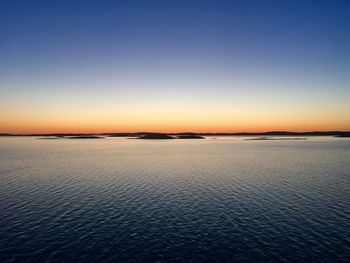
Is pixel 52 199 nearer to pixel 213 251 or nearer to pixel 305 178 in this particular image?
pixel 213 251

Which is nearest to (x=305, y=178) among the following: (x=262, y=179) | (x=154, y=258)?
(x=262, y=179)

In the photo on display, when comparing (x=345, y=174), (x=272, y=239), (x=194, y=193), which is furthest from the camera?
(x=345, y=174)

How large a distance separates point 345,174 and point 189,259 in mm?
58890

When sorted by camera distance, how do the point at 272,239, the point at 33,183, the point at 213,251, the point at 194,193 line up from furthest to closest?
the point at 33,183 → the point at 194,193 → the point at 272,239 → the point at 213,251

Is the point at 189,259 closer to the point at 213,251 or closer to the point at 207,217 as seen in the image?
the point at 213,251

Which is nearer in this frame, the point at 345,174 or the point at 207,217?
the point at 207,217

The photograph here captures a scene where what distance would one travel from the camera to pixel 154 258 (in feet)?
76.5

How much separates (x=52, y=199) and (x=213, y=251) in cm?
2937

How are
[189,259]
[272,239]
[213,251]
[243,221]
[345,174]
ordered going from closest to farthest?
[189,259] → [213,251] → [272,239] → [243,221] → [345,174]

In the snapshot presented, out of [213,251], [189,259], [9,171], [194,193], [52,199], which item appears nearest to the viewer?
[189,259]

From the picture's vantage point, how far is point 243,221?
107 feet

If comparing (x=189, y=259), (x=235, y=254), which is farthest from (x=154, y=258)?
(x=235, y=254)

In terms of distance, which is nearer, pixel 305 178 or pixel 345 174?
pixel 305 178

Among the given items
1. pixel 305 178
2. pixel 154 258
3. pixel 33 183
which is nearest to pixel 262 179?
pixel 305 178
